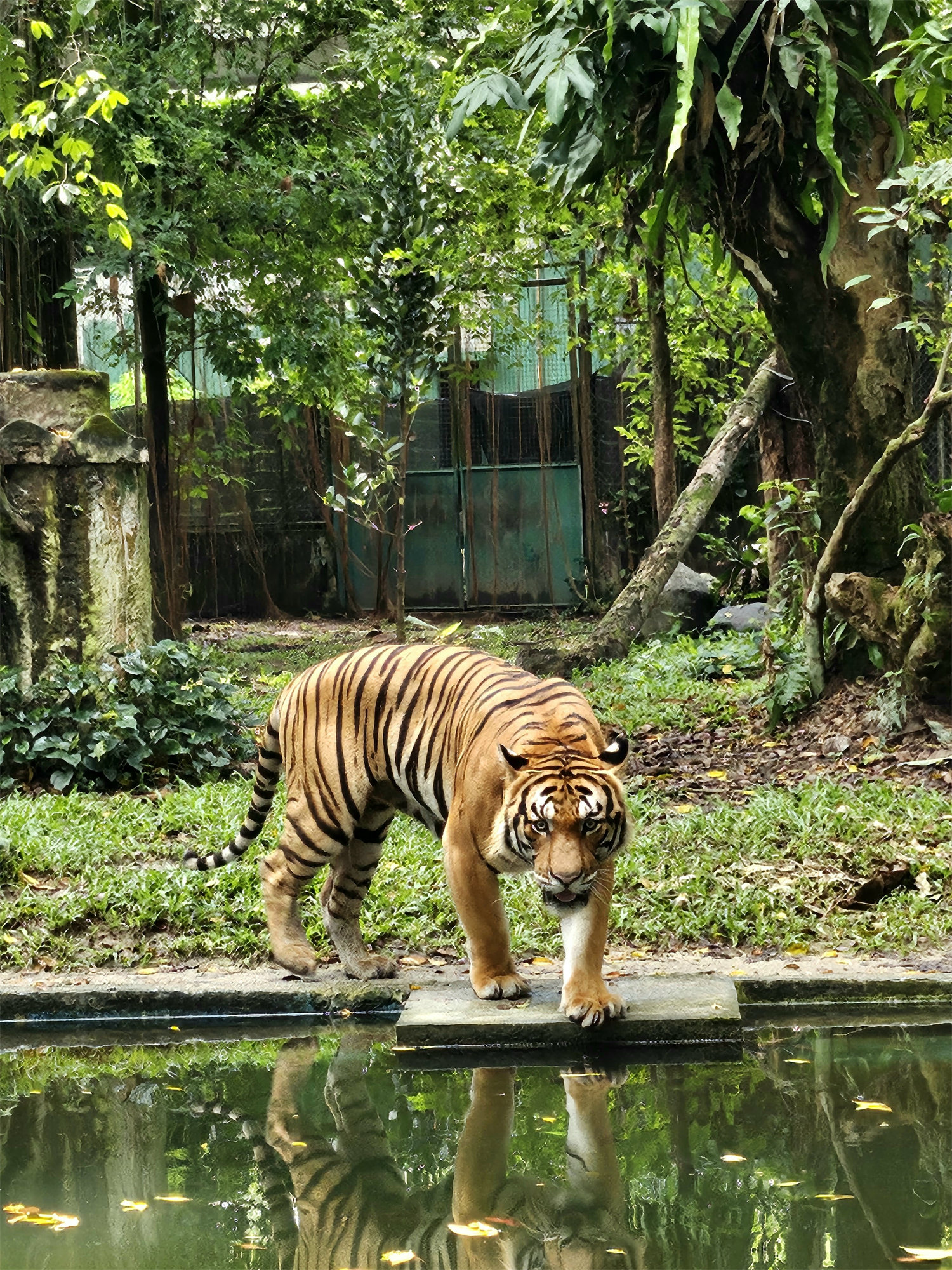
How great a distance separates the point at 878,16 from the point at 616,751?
3.79 meters

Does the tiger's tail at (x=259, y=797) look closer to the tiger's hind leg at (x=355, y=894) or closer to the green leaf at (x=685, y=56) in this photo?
the tiger's hind leg at (x=355, y=894)

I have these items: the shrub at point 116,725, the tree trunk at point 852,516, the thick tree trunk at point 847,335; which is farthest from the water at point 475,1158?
the thick tree trunk at point 847,335

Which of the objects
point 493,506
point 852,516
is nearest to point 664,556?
point 852,516

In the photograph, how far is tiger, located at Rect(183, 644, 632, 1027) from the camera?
13.3 feet

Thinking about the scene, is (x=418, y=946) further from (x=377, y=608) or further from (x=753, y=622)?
(x=377, y=608)

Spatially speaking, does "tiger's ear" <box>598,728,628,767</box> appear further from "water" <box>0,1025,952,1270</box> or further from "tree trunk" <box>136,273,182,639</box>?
"tree trunk" <box>136,273,182,639</box>

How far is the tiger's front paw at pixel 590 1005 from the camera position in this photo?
13.6ft

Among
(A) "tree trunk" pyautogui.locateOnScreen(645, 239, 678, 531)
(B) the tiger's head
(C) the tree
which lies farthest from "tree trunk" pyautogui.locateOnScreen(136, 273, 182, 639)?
(B) the tiger's head

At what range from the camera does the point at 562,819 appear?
12.9 ft

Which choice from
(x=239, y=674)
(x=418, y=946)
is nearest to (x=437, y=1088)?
(x=418, y=946)

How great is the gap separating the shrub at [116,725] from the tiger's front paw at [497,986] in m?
3.39

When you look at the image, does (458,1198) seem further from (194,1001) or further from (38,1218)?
(194,1001)

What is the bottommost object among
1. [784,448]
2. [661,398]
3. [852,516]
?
[852,516]

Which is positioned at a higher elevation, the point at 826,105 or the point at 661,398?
the point at 826,105
